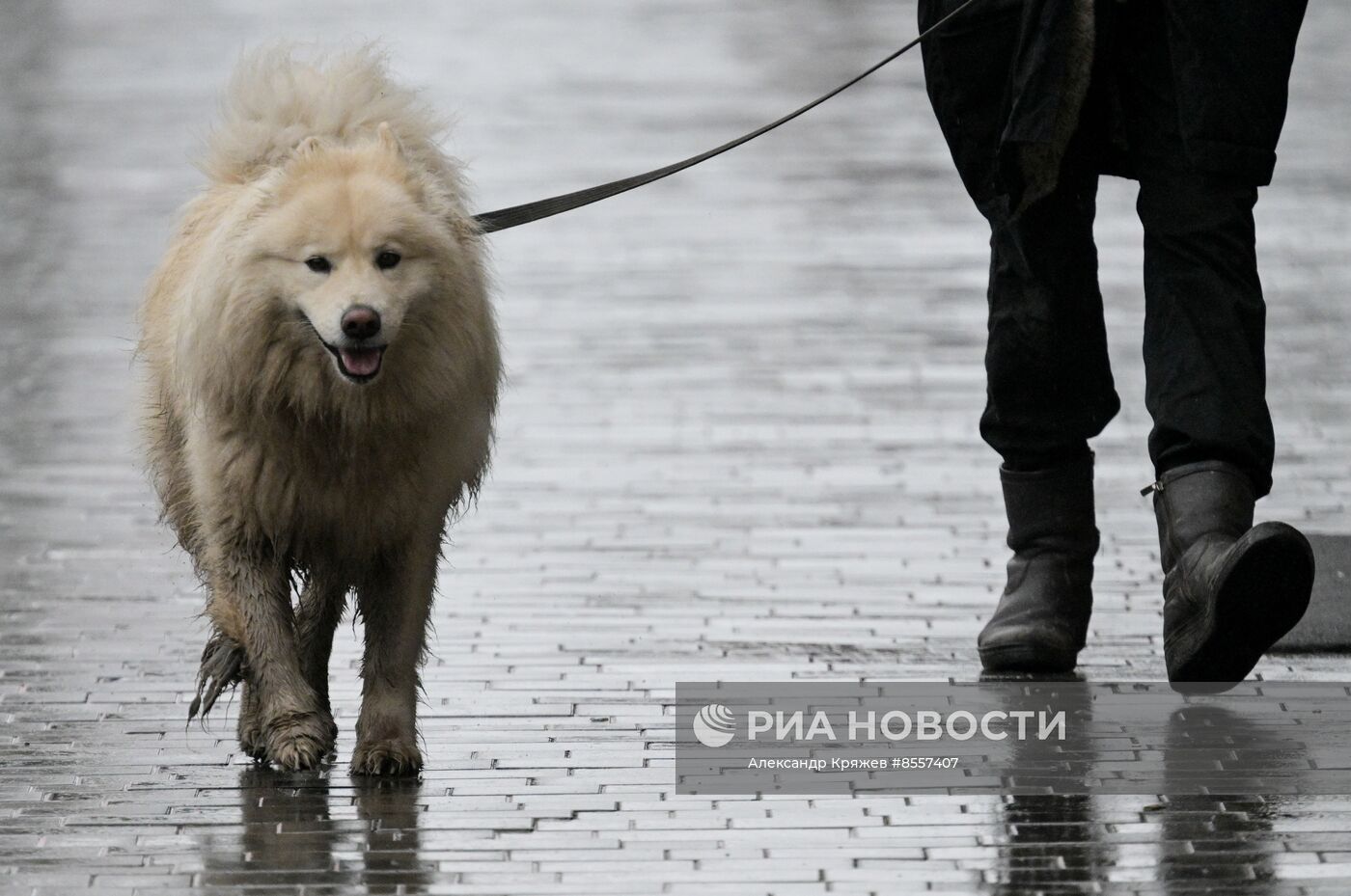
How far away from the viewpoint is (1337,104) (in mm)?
16859

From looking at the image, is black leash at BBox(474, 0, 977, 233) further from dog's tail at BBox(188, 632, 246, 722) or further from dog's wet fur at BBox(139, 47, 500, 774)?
dog's tail at BBox(188, 632, 246, 722)

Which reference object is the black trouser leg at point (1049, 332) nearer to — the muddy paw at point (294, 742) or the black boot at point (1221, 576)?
the black boot at point (1221, 576)

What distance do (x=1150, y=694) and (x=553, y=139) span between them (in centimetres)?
1070

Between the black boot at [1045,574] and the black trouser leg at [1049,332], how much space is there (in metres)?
0.08

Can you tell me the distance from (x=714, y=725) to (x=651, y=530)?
213 centimetres

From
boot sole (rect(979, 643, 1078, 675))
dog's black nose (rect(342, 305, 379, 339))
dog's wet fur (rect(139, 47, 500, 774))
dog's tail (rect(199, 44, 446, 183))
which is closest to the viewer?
dog's black nose (rect(342, 305, 379, 339))

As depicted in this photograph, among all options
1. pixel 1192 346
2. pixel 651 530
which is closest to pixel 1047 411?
→ pixel 1192 346

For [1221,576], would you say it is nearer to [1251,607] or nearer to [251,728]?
[1251,607]

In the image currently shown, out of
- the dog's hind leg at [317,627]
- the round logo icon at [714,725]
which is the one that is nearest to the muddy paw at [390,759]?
the dog's hind leg at [317,627]

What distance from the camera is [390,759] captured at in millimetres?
5441

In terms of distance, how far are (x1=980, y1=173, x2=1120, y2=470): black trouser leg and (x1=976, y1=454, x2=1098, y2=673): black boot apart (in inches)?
3.0

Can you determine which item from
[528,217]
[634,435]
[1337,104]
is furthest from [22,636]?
[1337,104]

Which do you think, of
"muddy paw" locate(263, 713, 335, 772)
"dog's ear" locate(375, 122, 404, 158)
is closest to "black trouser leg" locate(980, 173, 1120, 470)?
"dog's ear" locate(375, 122, 404, 158)

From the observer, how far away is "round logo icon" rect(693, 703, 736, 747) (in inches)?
219
